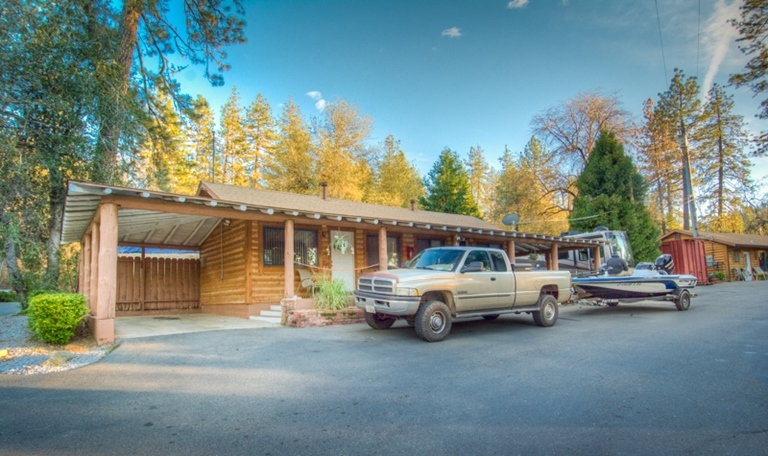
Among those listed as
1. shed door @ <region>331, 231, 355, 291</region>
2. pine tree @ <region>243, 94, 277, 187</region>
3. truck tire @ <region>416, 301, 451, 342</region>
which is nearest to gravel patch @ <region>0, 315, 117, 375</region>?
truck tire @ <region>416, 301, 451, 342</region>

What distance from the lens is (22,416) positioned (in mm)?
3598

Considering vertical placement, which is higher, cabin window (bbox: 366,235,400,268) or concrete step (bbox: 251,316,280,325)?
cabin window (bbox: 366,235,400,268)

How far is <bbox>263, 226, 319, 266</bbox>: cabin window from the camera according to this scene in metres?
12.1

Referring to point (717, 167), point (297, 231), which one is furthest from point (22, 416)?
point (717, 167)

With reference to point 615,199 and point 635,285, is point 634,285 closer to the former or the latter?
point 635,285

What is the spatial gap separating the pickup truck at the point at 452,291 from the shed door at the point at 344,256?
488 centimetres

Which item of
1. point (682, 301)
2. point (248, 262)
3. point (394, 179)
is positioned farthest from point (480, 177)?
point (248, 262)

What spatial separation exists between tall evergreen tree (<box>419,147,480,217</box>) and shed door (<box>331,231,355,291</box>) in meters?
15.3

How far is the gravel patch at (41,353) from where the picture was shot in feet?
18.0

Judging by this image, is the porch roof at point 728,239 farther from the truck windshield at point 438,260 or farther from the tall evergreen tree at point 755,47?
the truck windshield at point 438,260

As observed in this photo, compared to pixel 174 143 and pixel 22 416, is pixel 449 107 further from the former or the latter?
pixel 22 416

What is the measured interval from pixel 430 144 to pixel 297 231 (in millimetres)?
24242

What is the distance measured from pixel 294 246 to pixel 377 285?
5947 millimetres

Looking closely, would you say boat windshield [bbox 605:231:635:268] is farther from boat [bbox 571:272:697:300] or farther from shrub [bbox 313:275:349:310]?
shrub [bbox 313:275:349:310]
